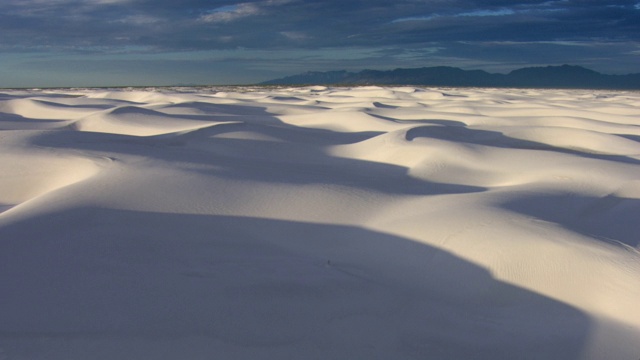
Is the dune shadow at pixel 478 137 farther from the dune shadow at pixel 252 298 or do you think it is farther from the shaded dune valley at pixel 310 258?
the dune shadow at pixel 252 298

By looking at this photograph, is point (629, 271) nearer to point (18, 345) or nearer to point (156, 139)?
point (18, 345)

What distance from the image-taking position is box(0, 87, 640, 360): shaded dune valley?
183cm

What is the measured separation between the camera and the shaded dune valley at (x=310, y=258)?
1834 mm

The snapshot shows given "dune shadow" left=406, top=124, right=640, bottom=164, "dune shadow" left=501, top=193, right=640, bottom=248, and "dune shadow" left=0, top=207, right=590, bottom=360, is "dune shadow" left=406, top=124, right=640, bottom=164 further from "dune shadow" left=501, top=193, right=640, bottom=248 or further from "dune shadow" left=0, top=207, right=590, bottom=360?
"dune shadow" left=0, top=207, right=590, bottom=360

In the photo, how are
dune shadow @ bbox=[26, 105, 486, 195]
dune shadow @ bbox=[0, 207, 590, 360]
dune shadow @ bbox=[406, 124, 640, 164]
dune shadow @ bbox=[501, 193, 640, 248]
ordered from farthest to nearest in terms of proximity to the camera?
dune shadow @ bbox=[406, 124, 640, 164] → dune shadow @ bbox=[26, 105, 486, 195] → dune shadow @ bbox=[501, 193, 640, 248] → dune shadow @ bbox=[0, 207, 590, 360]

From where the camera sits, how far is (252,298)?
6.73 feet

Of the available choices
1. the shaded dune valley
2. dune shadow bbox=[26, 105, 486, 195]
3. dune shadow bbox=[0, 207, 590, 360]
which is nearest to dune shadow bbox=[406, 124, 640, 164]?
dune shadow bbox=[26, 105, 486, 195]

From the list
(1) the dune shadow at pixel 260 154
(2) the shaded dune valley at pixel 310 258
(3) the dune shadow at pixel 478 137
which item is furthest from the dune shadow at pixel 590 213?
(3) the dune shadow at pixel 478 137

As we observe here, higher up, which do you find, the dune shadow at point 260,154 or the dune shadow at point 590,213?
the dune shadow at point 260,154

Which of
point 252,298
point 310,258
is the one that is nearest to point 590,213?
point 310,258

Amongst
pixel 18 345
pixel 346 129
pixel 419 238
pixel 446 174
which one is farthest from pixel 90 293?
pixel 346 129

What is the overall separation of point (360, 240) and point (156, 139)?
3.30 metres

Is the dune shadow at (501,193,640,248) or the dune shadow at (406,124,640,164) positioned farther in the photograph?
the dune shadow at (406,124,640,164)

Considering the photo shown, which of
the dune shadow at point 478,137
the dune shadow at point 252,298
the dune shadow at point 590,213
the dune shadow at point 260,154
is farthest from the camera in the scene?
the dune shadow at point 478,137
